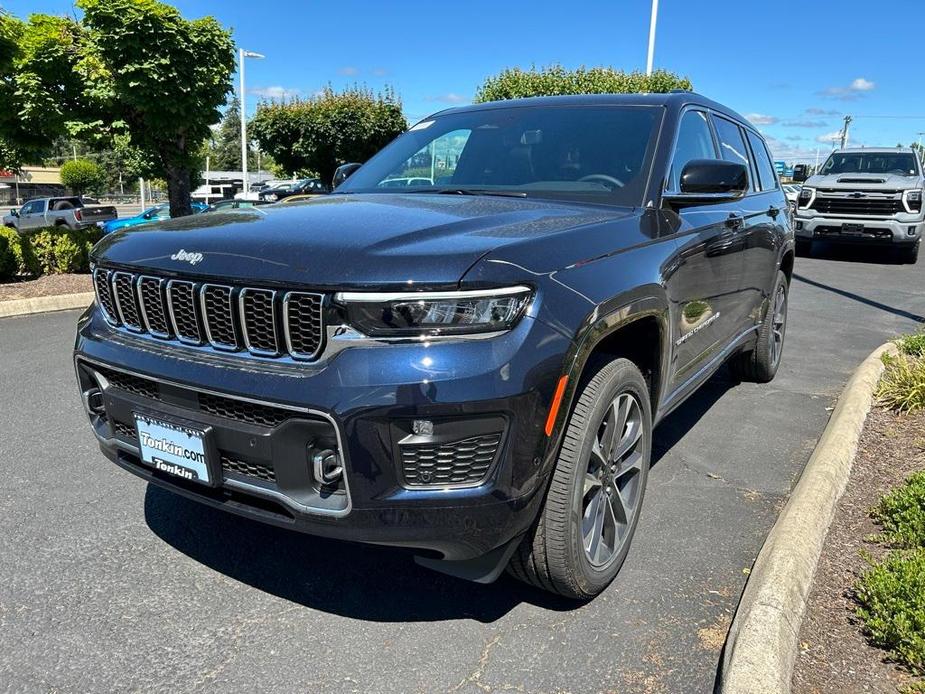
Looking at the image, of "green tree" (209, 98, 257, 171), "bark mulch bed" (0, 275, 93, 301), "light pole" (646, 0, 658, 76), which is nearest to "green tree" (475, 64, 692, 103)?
"light pole" (646, 0, 658, 76)

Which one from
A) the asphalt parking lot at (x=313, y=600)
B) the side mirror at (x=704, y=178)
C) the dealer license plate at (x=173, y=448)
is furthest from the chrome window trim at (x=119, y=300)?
the side mirror at (x=704, y=178)

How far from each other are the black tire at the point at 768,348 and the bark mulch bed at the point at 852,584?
1.21 m

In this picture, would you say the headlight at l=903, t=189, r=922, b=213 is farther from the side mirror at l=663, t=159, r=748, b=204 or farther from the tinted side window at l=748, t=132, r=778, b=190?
the side mirror at l=663, t=159, r=748, b=204

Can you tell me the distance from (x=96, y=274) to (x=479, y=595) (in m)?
1.93

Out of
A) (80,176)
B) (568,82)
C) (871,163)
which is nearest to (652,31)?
(568,82)

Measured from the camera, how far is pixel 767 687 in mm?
2076

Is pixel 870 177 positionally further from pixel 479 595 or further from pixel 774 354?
pixel 479 595

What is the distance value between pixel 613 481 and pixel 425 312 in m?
1.15

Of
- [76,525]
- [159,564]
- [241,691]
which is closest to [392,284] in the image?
[241,691]

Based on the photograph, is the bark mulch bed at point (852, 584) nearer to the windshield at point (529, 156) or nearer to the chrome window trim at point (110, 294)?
the windshield at point (529, 156)

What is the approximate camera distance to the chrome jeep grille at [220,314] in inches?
84.7

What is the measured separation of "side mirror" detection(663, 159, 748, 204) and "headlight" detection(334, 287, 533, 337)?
1.42 meters

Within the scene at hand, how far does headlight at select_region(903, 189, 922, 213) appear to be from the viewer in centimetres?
1311

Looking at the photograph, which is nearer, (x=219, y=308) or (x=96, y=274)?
(x=219, y=308)
